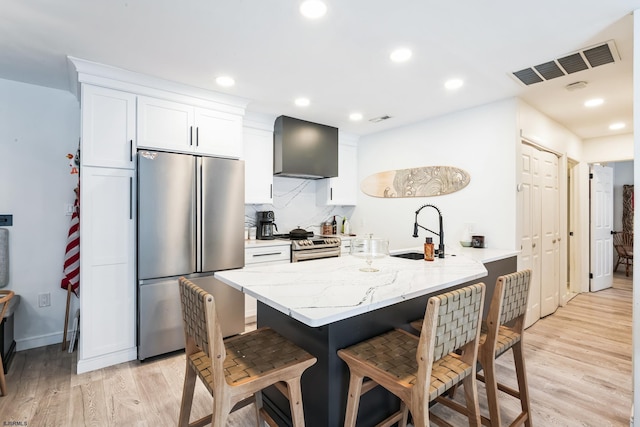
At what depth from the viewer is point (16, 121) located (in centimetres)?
286

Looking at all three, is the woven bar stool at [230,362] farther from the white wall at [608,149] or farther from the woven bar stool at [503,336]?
the white wall at [608,149]

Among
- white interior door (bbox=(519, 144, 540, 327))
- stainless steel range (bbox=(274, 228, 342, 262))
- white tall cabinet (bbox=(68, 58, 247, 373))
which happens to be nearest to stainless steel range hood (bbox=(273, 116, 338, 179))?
stainless steel range (bbox=(274, 228, 342, 262))

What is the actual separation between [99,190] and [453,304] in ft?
8.73

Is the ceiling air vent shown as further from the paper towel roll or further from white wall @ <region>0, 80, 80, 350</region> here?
the paper towel roll

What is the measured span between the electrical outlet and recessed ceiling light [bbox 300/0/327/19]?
3.32m

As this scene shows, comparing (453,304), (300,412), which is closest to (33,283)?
(300,412)

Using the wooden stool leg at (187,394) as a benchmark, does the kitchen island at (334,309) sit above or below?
above

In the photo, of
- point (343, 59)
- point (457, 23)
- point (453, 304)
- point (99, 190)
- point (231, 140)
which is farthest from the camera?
point (231, 140)

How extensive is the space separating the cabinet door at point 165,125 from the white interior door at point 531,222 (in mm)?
3273

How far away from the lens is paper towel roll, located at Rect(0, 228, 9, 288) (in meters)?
2.76

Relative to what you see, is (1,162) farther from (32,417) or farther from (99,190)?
(32,417)

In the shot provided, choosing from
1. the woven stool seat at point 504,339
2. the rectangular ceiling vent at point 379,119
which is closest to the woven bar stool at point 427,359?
the woven stool seat at point 504,339

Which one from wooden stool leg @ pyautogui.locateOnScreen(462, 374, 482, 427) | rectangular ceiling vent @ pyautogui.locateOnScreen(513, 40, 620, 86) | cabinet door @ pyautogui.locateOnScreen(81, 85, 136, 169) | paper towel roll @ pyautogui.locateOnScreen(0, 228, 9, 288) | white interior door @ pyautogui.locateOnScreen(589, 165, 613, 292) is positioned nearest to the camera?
wooden stool leg @ pyautogui.locateOnScreen(462, 374, 482, 427)

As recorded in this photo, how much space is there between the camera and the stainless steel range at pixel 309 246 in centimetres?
376
